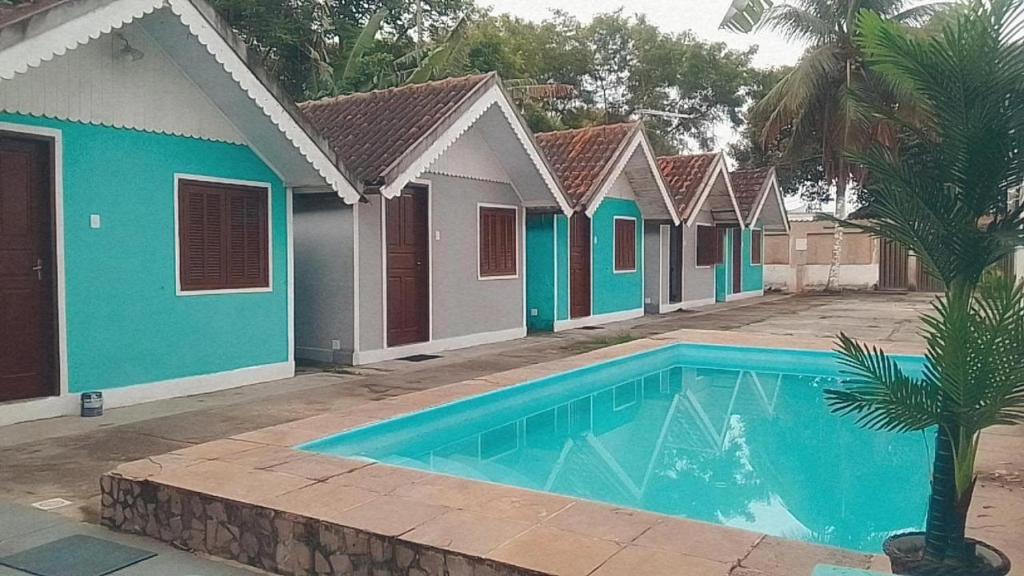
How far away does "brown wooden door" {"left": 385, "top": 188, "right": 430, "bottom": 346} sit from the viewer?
11359 millimetres

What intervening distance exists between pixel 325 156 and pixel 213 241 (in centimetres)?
156

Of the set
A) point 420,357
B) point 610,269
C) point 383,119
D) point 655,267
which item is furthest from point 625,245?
point 420,357

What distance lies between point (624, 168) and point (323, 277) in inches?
318

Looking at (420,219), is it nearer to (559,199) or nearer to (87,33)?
(559,199)

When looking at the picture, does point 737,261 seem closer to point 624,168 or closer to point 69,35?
point 624,168

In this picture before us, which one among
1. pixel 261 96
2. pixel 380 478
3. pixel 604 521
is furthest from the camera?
pixel 261 96

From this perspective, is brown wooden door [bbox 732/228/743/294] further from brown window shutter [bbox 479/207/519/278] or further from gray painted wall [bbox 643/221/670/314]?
brown window shutter [bbox 479/207/519/278]

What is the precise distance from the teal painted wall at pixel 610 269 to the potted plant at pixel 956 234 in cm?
1288

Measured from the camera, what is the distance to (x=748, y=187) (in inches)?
960

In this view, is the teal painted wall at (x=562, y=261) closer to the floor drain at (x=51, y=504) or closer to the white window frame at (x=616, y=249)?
the white window frame at (x=616, y=249)

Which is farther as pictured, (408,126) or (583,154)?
(583,154)

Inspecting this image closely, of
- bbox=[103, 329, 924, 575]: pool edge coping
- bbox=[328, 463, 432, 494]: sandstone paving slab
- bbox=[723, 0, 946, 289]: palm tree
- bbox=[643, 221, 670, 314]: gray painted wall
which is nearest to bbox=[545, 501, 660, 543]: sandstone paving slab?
bbox=[103, 329, 924, 575]: pool edge coping

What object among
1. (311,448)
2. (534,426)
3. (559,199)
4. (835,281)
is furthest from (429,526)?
(835,281)

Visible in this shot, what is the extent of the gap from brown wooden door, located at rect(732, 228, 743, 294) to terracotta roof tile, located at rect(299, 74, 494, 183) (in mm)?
14270
